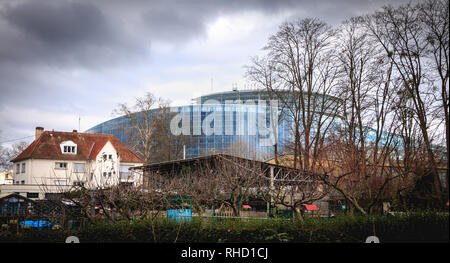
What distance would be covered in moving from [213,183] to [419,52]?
1033 centimetres

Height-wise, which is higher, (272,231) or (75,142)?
(75,142)

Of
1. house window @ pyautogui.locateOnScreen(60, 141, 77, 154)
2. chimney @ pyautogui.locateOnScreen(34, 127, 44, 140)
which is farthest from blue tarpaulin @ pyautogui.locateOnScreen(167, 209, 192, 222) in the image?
chimney @ pyautogui.locateOnScreen(34, 127, 44, 140)

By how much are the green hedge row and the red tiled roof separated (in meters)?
37.5

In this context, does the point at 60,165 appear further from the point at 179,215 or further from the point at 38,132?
the point at 179,215

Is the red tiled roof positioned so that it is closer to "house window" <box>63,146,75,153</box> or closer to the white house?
the white house

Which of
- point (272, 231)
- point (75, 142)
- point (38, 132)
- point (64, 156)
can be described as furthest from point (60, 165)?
point (272, 231)

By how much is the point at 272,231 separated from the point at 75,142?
43.0 meters

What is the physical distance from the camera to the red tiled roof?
153 feet

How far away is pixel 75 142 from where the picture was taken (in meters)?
49.6

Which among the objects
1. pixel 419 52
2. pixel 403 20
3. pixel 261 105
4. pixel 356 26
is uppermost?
pixel 261 105

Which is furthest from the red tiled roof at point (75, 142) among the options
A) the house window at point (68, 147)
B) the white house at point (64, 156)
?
the house window at point (68, 147)

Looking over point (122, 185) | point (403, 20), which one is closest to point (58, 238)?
point (122, 185)

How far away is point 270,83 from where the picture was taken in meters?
27.7
